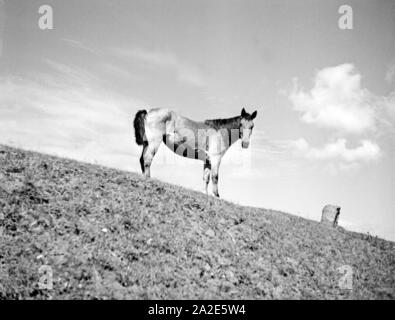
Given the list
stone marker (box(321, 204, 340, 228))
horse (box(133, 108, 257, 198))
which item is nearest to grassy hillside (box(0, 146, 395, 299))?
horse (box(133, 108, 257, 198))

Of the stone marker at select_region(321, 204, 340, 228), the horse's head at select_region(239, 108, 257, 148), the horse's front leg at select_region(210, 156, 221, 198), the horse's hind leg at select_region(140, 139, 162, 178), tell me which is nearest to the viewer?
the horse's hind leg at select_region(140, 139, 162, 178)

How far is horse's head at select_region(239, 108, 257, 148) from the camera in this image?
617 inches

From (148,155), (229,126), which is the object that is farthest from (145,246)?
(229,126)

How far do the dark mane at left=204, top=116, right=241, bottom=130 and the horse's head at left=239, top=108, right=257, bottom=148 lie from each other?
300mm

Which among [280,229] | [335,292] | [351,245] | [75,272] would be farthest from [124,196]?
[351,245]

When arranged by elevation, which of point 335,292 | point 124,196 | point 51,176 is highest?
point 51,176

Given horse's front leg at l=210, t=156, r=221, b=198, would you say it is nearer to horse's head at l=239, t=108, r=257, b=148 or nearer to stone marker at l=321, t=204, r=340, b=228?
horse's head at l=239, t=108, r=257, b=148

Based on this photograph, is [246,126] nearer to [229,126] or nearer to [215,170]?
[229,126]

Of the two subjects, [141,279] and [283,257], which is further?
[283,257]

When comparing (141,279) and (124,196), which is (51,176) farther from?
(141,279)

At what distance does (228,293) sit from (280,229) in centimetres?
549

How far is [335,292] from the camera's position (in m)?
8.98

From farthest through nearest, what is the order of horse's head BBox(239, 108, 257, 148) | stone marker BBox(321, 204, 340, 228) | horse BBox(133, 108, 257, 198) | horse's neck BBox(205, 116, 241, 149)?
stone marker BBox(321, 204, 340, 228)
horse's neck BBox(205, 116, 241, 149)
horse's head BBox(239, 108, 257, 148)
horse BBox(133, 108, 257, 198)

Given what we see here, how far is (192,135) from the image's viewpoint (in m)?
15.4
